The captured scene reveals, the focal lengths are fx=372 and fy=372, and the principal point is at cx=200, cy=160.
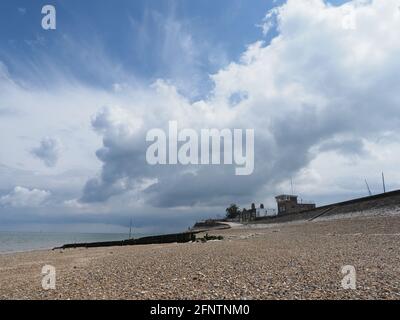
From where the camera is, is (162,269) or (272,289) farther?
(162,269)

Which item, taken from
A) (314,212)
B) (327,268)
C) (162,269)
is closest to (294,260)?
(327,268)

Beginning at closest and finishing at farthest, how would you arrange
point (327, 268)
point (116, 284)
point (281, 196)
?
1. point (116, 284)
2. point (327, 268)
3. point (281, 196)
